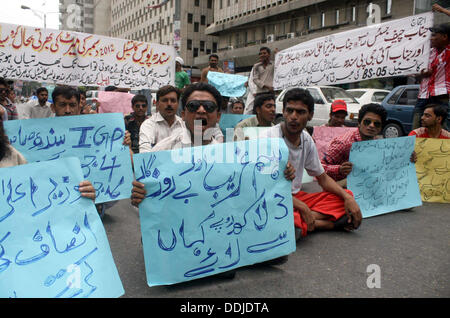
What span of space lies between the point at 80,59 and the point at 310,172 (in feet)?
16.5

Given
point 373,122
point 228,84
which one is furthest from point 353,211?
point 228,84

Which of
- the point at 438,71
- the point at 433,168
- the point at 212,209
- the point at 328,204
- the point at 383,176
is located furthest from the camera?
the point at 438,71

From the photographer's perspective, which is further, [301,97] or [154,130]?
[154,130]

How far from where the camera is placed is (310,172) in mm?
3521

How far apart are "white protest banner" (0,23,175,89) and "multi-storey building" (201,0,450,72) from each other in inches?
575

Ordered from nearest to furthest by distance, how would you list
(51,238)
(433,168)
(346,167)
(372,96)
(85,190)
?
(51,238) < (85,190) < (346,167) < (433,168) < (372,96)

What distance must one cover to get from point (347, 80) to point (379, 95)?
843 centimetres

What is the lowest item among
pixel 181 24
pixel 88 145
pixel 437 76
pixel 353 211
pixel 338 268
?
pixel 338 268

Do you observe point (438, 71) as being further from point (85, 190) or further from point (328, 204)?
point (85, 190)

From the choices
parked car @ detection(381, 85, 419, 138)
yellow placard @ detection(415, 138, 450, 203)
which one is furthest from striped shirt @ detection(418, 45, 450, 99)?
parked car @ detection(381, 85, 419, 138)

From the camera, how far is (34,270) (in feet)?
6.30

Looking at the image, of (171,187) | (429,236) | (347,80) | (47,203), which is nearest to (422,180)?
(429,236)
